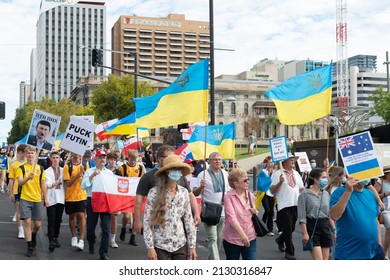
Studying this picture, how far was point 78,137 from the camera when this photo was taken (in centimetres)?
988

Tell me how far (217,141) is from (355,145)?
668 cm

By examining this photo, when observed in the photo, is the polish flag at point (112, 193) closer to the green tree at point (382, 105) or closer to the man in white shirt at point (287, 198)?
the man in white shirt at point (287, 198)

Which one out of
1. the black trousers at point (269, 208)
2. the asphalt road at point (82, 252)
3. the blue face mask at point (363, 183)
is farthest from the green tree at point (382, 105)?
the blue face mask at point (363, 183)

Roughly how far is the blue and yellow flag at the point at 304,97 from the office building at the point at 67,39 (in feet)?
190

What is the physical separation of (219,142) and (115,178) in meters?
3.23

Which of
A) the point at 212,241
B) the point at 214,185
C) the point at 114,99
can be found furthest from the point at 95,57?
the point at 114,99

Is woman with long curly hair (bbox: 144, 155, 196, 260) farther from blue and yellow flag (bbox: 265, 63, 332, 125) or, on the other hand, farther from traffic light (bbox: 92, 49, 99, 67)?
traffic light (bbox: 92, 49, 99, 67)

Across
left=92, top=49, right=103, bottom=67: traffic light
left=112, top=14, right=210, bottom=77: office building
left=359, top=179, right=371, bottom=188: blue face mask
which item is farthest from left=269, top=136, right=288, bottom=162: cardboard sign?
left=112, top=14, right=210, bottom=77: office building

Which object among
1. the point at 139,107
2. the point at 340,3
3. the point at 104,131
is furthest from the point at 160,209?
the point at 340,3

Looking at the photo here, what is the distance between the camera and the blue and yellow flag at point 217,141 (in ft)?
37.8

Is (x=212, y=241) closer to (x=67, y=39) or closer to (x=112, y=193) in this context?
(x=112, y=193)

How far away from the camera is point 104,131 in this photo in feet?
70.7
